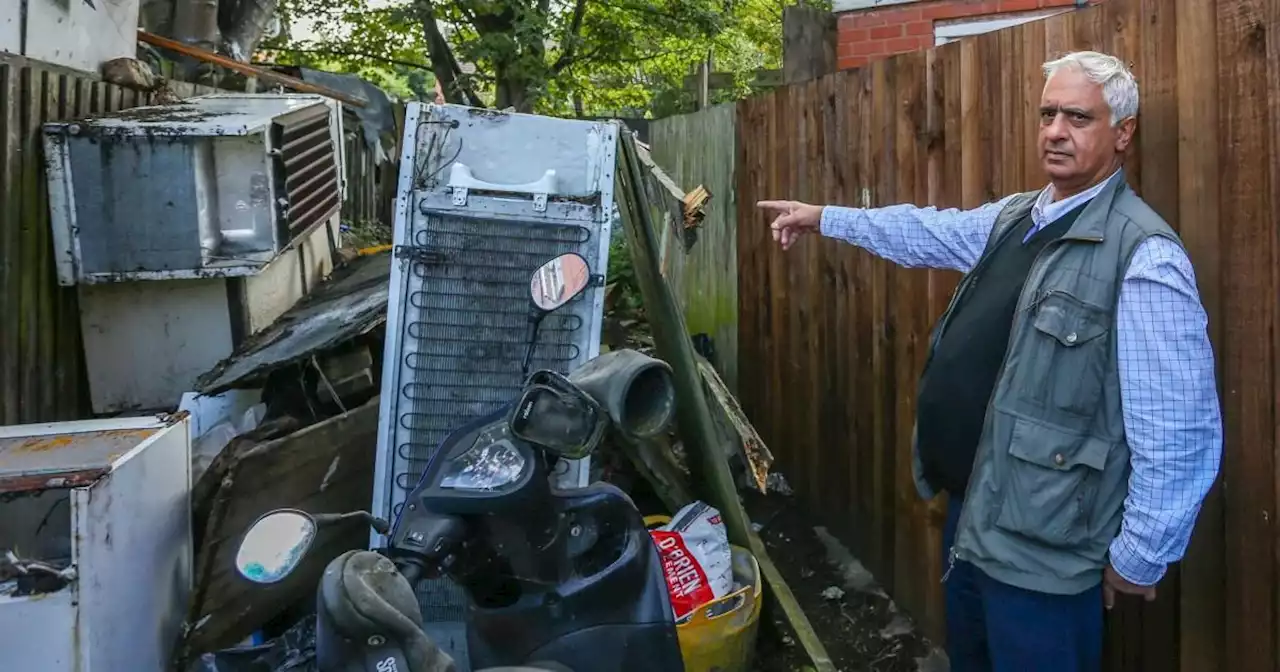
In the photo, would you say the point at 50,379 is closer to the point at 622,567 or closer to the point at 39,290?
the point at 39,290

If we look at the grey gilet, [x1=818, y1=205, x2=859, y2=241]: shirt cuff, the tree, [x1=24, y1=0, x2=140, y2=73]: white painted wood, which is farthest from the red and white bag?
the tree

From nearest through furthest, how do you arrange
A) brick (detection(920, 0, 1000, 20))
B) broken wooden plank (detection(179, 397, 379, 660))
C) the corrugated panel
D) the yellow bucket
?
1. broken wooden plank (detection(179, 397, 379, 660))
2. the yellow bucket
3. the corrugated panel
4. brick (detection(920, 0, 1000, 20))

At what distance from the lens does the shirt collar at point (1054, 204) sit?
197cm

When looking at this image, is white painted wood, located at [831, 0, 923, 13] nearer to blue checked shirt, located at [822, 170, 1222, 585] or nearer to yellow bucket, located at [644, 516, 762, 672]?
yellow bucket, located at [644, 516, 762, 672]

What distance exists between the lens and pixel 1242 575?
6.37ft

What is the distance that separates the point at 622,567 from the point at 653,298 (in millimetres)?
2126

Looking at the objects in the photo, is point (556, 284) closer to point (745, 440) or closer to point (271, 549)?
point (271, 549)

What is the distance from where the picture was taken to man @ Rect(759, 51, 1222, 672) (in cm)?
176

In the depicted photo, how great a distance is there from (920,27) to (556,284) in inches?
220

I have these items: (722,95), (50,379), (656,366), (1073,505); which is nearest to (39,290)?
(50,379)

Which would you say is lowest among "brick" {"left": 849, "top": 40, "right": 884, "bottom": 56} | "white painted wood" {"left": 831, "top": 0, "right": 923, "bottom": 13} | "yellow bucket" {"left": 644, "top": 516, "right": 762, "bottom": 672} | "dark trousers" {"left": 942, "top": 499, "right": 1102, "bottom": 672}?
"yellow bucket" {"left": 644, "top": 516, "right": 762, "bottom": 672}

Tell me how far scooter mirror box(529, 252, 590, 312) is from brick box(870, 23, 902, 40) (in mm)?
5467

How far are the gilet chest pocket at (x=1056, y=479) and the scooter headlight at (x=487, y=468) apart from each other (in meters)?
1.00

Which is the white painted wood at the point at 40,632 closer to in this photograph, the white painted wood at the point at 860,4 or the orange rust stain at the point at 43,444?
the orange rust stain at the point at 43,444
